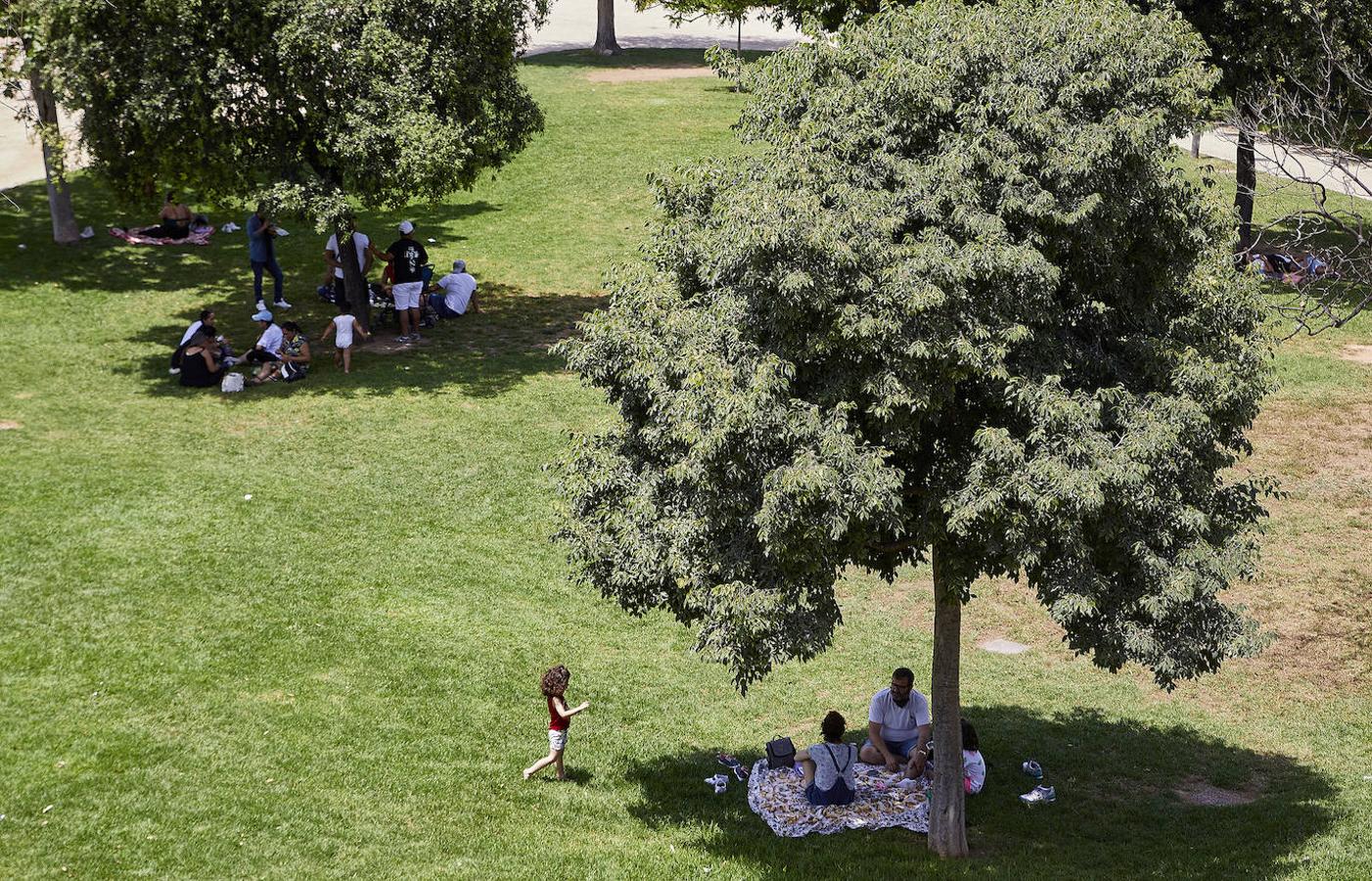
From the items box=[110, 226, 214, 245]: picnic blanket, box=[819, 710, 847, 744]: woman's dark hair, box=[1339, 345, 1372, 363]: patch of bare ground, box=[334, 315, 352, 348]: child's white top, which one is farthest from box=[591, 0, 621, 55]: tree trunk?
box=[819, 710, 847, 744]: woman's dark hair

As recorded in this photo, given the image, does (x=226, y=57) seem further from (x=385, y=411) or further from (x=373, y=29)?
(x=385, y=411)

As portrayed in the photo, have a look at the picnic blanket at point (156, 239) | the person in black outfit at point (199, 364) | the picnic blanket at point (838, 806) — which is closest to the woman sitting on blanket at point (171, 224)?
the picnic blanket at point (156, 239)

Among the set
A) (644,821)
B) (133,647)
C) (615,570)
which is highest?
(615,570)

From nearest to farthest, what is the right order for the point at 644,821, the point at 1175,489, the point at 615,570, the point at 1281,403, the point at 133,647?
the point at 1175,489, the point at 615,570, the point at 644,821, the point at 133,647, the point at 1281,403

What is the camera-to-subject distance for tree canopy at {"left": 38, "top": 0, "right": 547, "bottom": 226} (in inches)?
813

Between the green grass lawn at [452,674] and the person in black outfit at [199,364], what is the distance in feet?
1.55

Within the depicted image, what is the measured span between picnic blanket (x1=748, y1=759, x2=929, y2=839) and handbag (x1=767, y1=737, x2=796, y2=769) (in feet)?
0.17

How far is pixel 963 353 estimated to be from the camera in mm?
8992

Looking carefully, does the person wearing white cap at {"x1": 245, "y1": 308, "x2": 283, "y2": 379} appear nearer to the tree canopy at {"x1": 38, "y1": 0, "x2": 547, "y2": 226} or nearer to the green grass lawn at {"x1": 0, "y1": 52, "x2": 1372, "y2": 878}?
the green grass lawn at {"x1": 0, "y1": 52, "x2": 1372, "y2": 878}

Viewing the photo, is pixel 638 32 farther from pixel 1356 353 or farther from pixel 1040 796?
pixel 1040 796

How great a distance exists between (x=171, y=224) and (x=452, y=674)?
1754cm

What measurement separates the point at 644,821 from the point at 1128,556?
484 centimetres

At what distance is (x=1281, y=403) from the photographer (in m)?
22.2

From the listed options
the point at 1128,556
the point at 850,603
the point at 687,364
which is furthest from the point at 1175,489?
the point at 850,603
